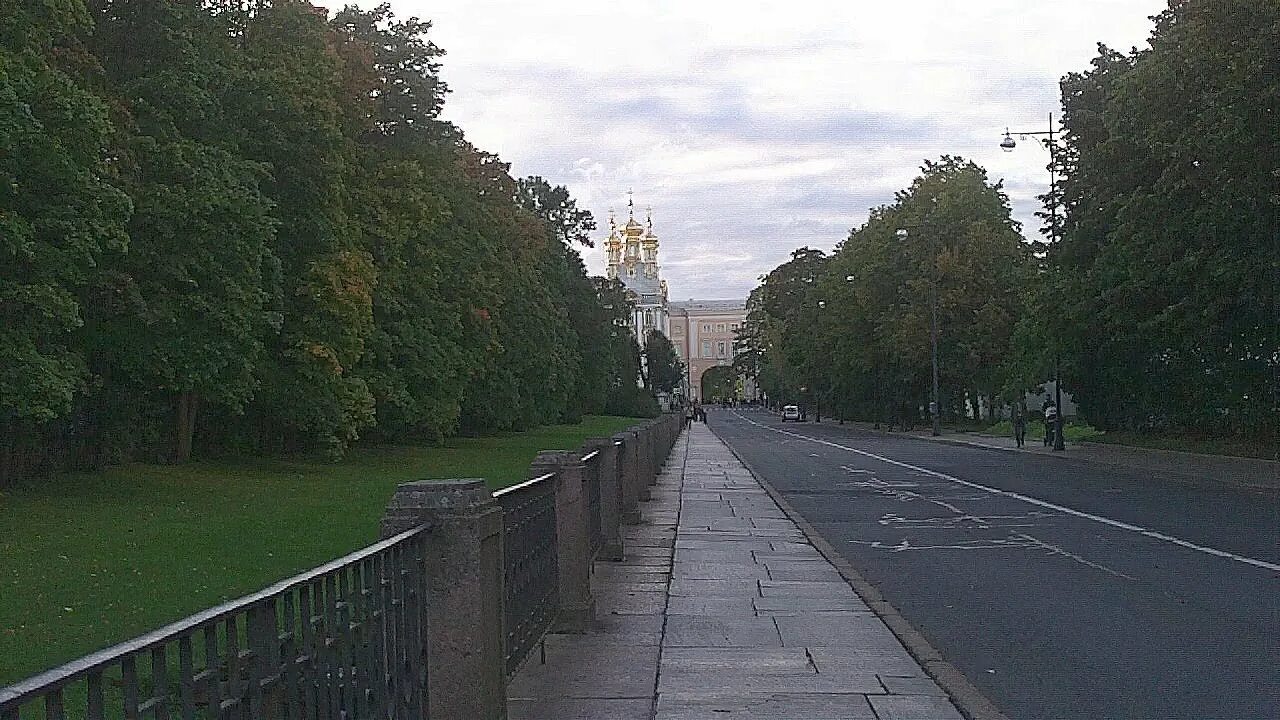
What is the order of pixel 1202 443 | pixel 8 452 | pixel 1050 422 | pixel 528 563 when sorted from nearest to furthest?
pixel 528 563
pixel 8 452
pixel 1202 443
pixel 1050 422

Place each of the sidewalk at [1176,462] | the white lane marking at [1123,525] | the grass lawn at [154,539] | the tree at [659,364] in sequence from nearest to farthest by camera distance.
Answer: the grass lawn at [154,539] < the white lane marking at [1123,525] < the sidewalk at [1176,462] < the tree at [659,364]

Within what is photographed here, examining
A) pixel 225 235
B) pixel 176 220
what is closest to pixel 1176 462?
pixel 225 235

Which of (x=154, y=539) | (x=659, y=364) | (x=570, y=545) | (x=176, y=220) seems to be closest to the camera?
(x=570, y=545)

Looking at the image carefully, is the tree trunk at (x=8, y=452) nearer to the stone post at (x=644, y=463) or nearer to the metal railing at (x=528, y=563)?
the stone post at (x=644, y=463)

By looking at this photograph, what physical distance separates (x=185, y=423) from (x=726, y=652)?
26585 mm

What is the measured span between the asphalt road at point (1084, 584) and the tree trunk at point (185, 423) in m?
13.6

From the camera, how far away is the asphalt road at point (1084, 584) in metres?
9.55

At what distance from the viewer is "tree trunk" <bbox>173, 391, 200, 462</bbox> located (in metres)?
34.7

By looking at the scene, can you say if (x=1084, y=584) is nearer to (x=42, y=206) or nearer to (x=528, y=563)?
(x=528, y=563)

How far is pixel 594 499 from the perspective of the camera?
48.2 ft

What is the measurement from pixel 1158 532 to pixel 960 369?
58425 millimetres

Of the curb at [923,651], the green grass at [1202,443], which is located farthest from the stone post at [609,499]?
the green grass at [1202,443]

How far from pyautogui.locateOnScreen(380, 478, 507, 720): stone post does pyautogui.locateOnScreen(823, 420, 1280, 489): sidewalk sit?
2653 centimetres

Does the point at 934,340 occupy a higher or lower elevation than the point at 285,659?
higher
